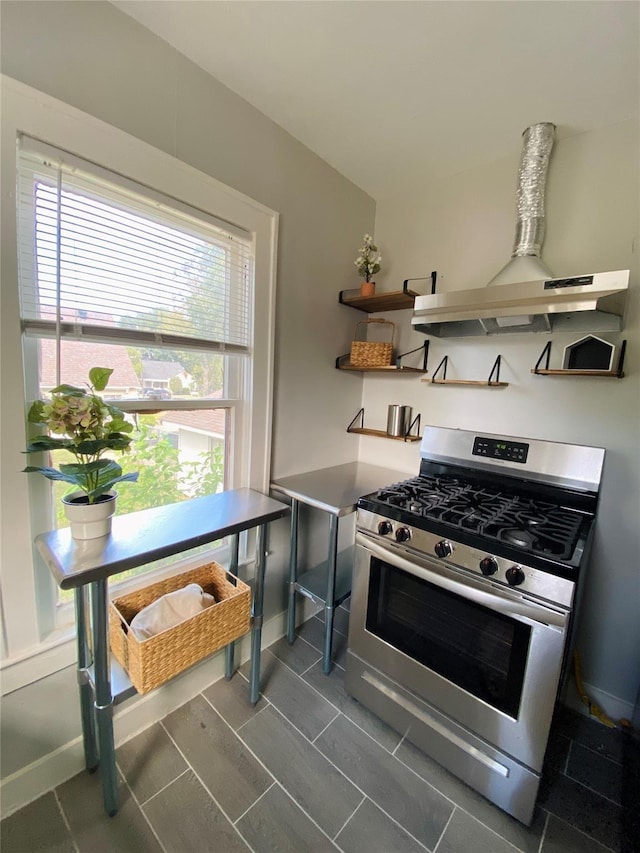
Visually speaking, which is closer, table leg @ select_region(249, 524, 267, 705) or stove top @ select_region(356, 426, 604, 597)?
stove top @ select_region(356, 426, 604, 597)

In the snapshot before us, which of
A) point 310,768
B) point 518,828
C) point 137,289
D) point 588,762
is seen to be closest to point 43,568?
point 137,289

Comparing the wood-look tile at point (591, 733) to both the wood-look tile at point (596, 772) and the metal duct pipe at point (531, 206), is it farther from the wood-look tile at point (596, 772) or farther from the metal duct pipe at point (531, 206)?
the metal duct pipe at point (531, 206)

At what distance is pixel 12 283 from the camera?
1.00 meters

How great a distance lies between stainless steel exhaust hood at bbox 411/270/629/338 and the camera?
1.23m

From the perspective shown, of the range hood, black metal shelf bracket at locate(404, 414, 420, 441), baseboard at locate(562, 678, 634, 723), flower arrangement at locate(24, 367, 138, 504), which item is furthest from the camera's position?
black metal shelf bracket at locate(404, 414, 420, 441)

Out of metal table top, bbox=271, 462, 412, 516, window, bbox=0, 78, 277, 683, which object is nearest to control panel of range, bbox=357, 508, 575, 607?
metal table top, bbox=271, 462, 412, 516

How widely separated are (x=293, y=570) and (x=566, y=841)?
1.34 m

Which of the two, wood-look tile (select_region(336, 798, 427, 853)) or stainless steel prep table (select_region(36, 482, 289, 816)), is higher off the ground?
stainless steel prep table (select_region(36, 482, 289, 816))

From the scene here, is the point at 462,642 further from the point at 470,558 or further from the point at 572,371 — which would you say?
the point at 572,371

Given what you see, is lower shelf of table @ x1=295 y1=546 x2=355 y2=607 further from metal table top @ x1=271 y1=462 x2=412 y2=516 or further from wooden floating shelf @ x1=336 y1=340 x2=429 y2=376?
wooden floating shelf @ x1=336 y1=340 x2=429 y2=376

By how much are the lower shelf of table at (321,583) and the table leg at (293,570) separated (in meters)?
0.05

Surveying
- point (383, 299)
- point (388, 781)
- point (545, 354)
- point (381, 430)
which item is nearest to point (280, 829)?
point (388, 781)

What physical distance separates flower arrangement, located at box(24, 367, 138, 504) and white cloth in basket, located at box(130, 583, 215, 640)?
482 millimetres

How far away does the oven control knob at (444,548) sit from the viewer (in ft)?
3.98
